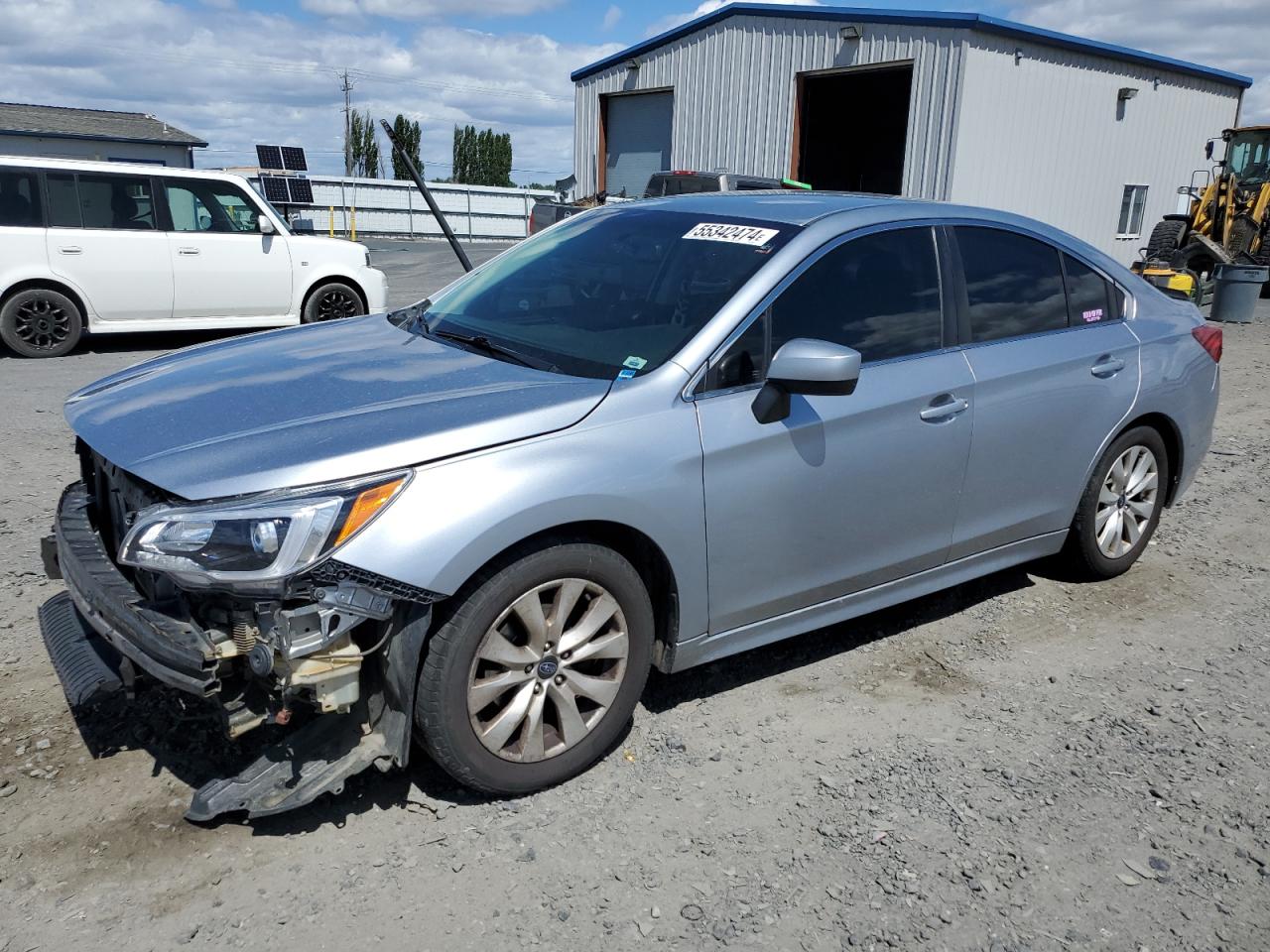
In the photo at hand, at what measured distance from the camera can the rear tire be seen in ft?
60.0

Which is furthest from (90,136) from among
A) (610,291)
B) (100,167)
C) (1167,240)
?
(610,291)

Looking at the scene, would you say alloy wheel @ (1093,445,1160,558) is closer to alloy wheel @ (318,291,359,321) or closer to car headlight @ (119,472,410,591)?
car headlight @ (119,472,410,591)

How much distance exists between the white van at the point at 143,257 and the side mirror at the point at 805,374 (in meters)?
8.91

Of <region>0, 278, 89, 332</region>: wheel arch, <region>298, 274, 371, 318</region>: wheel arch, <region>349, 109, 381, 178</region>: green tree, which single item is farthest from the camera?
<region>349, 109, 381, 178</region>: green tree

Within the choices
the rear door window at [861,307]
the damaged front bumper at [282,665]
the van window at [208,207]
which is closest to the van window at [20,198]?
the van window at [208,207]

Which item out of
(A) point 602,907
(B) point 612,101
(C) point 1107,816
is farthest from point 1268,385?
(B) point 612,101

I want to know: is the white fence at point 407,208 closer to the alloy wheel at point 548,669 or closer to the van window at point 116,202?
the van window at point 116,202

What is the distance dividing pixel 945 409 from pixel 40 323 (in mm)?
9319

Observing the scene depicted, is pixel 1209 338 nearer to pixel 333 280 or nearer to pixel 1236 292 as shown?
pixel 333 280

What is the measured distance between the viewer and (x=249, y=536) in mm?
2543

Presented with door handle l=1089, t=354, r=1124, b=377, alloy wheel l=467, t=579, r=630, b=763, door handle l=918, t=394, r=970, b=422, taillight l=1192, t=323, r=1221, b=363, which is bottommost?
alloy wheel l=467, t=579, r=630, b=763

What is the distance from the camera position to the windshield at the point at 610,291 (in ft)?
11.1

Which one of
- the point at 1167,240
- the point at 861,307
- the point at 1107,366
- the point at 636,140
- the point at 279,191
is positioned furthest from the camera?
the point at 636,140

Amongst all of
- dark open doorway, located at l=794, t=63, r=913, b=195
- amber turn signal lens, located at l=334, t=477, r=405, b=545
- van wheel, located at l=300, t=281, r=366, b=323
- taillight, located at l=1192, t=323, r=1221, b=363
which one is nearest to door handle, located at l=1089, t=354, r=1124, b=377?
taillight, located at l=1192, t=323, r=1221, b=363
